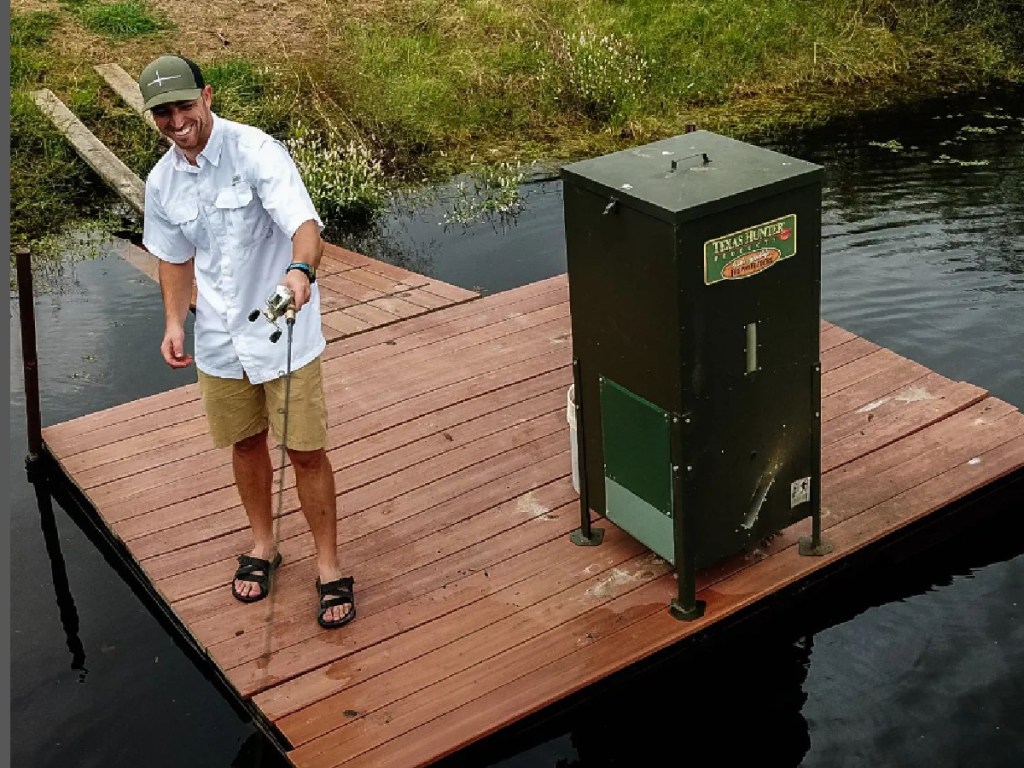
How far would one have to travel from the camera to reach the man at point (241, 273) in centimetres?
406

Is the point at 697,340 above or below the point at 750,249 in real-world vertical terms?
below

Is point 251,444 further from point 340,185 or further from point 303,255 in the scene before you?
point 340,185

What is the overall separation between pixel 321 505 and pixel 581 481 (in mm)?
997

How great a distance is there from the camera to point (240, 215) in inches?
165

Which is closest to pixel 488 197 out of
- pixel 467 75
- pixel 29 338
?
pixel 467 75

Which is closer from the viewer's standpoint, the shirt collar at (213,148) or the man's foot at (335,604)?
the shirt collar at (213,148)

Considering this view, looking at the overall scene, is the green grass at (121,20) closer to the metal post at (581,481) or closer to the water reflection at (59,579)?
the water reflection at (59,579)

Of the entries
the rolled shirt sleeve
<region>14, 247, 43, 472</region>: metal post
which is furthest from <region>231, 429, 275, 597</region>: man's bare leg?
<region>14, 247, 43, 472</region>: metal post

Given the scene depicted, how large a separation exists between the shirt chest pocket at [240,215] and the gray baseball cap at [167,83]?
332 mm

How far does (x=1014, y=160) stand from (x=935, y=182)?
81 cm

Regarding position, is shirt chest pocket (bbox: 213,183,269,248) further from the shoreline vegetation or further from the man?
the shoreline vegetation

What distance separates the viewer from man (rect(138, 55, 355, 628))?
4062mm

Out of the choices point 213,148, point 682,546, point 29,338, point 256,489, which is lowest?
point 682,546

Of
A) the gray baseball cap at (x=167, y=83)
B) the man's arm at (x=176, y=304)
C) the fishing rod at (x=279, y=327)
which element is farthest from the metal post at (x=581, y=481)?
the gray baseball cap at (x=167, y=83)
